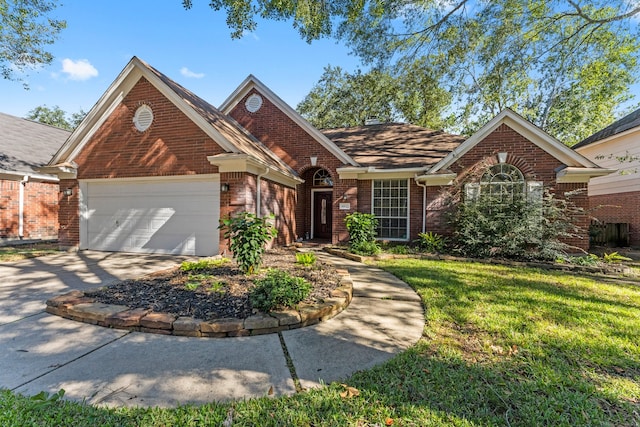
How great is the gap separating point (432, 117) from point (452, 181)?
1537cm

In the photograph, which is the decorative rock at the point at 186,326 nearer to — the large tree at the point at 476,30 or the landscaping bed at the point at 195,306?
the landscaping bed at the point at 195,306

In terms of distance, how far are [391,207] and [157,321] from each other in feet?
29.2

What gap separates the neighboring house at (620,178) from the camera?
12172 millimetres

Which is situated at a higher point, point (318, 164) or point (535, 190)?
point (318, 164)

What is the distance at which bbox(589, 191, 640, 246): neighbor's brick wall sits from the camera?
12.1 metres

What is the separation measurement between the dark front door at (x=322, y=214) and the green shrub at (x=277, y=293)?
27.2 ft

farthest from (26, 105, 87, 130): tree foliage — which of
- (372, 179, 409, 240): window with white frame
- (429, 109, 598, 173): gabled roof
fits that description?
(429, 109, 598, 173): gabled roof

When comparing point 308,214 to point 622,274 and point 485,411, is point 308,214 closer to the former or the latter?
point 622,274

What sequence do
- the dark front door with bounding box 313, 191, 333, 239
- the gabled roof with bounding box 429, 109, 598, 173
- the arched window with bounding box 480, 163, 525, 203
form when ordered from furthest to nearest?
the dark front door with bounding box 313, 191, 333, 239
the arched window with bounding box 480, 163, 525, 203
the gabled roof with bounding box 429, 109, 598, 173

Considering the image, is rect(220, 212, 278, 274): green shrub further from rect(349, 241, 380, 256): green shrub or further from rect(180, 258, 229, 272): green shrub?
rect(349, 241, 380, 256): green shrub

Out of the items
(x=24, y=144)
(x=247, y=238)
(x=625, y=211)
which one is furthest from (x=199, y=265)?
(x=625, y=211)

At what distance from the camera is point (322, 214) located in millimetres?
12492

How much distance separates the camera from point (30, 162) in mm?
12453

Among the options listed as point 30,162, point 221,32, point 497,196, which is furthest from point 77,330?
point 30,162
